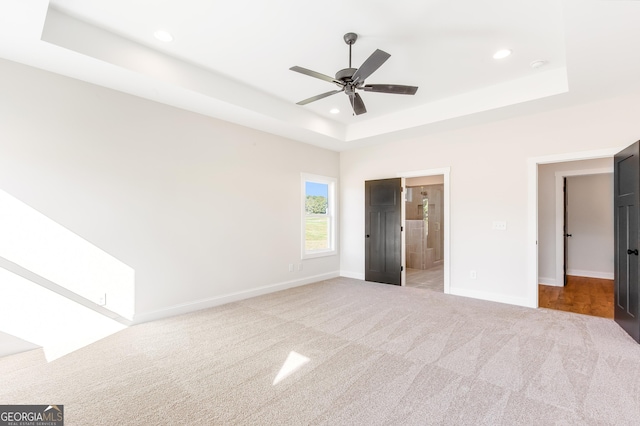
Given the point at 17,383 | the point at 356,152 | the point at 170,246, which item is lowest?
the point at 17,383

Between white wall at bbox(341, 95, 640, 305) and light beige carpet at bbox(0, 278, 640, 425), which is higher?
white wall at bbox(341, 95, 640, 305)

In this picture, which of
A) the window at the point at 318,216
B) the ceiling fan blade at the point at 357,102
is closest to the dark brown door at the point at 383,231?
the window at the point at 318,216

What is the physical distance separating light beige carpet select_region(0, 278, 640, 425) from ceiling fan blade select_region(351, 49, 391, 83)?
103 inches

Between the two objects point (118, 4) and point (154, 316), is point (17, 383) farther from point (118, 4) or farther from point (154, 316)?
point (118, 4)

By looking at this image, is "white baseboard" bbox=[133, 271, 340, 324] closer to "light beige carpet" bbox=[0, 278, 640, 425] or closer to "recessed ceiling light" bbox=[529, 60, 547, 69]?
"light beige carpet" bbox=[0, 278, 640, 425]

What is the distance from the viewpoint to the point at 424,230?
766 cm

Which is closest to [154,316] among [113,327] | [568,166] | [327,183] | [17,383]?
[113,327]

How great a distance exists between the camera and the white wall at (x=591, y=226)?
20.3 ft

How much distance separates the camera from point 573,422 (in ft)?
6.15

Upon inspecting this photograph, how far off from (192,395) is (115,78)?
3.23m

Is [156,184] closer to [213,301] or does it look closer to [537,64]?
[213,301]

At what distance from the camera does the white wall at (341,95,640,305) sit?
382cm

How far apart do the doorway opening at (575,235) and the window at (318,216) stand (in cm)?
359

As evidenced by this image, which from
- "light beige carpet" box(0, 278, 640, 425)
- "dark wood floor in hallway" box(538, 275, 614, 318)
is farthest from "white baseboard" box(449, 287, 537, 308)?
"light beige carpet" box(0, 278, 640, 425)
